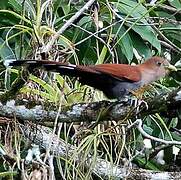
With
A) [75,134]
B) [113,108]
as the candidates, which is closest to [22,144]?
[75,134]

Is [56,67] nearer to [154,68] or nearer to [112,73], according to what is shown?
[112,73]

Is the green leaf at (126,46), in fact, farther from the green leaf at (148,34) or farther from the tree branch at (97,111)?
the tree branch at (97,111)

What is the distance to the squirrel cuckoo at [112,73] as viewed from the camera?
80.4 inches

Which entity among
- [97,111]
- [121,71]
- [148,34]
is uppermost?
[148,34]

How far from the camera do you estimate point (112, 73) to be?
2.25m

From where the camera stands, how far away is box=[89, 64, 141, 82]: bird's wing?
7.23ft

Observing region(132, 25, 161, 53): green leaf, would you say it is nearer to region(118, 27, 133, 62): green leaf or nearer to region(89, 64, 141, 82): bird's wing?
region(118, 27, 133, 62): green leaf

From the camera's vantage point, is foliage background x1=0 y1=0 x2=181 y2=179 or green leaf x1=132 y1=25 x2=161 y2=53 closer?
foliage background x1=0 y1=0 x2=181 y2=179

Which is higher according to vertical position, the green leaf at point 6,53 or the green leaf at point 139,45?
the green leaf at point 139,45

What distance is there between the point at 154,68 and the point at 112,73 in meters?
0.25

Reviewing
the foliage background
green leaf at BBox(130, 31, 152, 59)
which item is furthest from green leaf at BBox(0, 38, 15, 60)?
green leaf at BBox(130, 31, 152, 59)

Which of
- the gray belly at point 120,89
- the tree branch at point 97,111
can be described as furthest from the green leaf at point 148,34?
the tree branch at point 97,111

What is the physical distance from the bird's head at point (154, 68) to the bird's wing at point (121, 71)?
0.03 meters

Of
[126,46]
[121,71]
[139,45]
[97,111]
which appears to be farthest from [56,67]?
[139,45]
